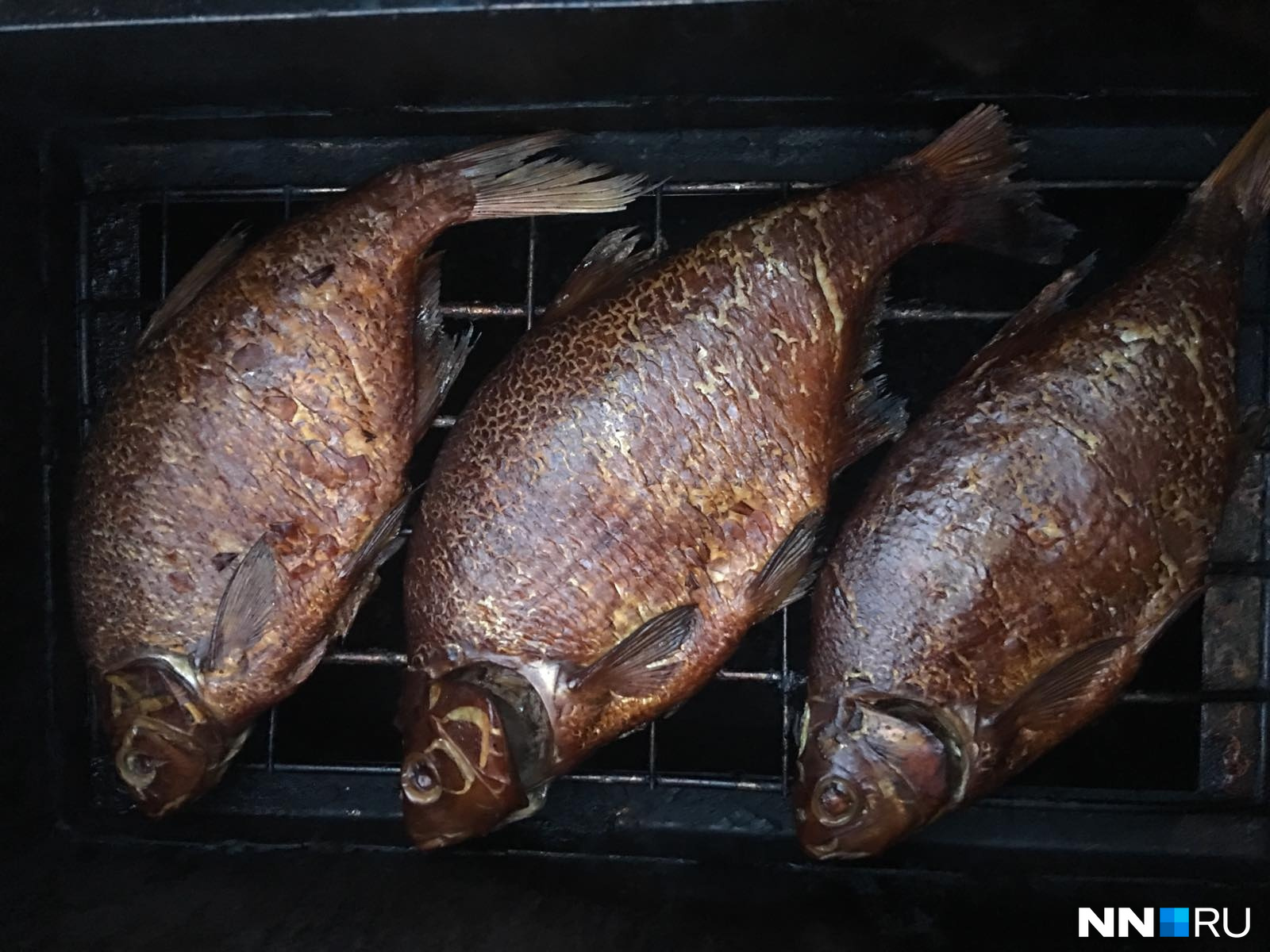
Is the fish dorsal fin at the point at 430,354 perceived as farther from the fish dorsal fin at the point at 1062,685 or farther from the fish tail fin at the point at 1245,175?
the fish tail fin at the point at 1245,175

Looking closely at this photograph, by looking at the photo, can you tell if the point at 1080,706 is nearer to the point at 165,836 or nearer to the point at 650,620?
the point at 650,620

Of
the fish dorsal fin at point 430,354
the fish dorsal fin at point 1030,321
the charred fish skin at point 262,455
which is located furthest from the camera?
the fish dorsal fin at point 430,354

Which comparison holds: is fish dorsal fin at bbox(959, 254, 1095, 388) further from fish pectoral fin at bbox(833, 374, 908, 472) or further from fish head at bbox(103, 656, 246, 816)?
fish head at bbox(103, 656, 246, 816)

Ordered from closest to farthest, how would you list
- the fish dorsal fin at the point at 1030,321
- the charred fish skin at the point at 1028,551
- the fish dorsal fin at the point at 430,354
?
the charred fish skin at the point at 1028,551 → the fish dorsal fin at the point at 1030,321 → the fish dorsal fin at the point at 430,354

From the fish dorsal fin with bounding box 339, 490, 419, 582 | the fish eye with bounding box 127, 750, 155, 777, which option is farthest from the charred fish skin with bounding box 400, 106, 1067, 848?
the fish eye with bounding box 127, 750, 155, 777

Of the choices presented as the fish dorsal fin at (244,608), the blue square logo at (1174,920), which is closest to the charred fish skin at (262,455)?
the fish dorsal fin at (244,608)

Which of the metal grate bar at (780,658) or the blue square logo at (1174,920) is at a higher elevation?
the metal grate bar at (780,658)
